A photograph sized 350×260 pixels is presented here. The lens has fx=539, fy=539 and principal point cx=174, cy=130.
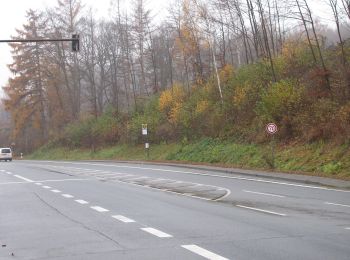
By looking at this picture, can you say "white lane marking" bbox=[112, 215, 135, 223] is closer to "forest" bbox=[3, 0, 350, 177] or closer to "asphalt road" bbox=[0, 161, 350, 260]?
"asphalt road" bbox=[0, 161, 350, 260]

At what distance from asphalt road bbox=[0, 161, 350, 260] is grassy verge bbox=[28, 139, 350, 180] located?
258 inches

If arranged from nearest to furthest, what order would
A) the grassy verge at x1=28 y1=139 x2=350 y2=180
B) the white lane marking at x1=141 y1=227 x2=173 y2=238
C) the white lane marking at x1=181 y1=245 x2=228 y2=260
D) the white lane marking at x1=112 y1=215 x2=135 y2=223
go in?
the white lane marking at x1=181 y1=245 x2=228 y2=260 < the white lane marking at x1=141 y1=227 x2=173 y2=238 < the white lane marking at x1=112 y1=215 x2=135 y2=223 < the grassy verge at x1=28 y1=139 x2=350 y2=180

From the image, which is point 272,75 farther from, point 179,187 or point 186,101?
point 179,187

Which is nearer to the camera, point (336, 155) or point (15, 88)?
point (336, 155)

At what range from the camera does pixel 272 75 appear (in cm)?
3797

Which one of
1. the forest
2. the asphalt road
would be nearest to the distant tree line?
the forest

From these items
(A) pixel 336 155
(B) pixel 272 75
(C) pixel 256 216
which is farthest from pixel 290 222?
(B) pixel 272 75

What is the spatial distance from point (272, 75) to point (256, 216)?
2656cm

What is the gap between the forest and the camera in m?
32.8

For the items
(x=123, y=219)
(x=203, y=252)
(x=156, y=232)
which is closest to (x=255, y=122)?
(x=123, y=219)

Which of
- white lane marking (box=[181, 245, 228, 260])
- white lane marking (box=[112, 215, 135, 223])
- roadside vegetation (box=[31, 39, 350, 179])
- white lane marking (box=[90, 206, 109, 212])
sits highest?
roadside vegetation (box=[31, 39, 350, 179])

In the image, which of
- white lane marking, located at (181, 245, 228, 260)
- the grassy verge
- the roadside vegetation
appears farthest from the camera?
the roadside vegetation

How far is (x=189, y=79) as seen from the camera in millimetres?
65750

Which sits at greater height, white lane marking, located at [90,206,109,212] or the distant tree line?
the distant tree line
